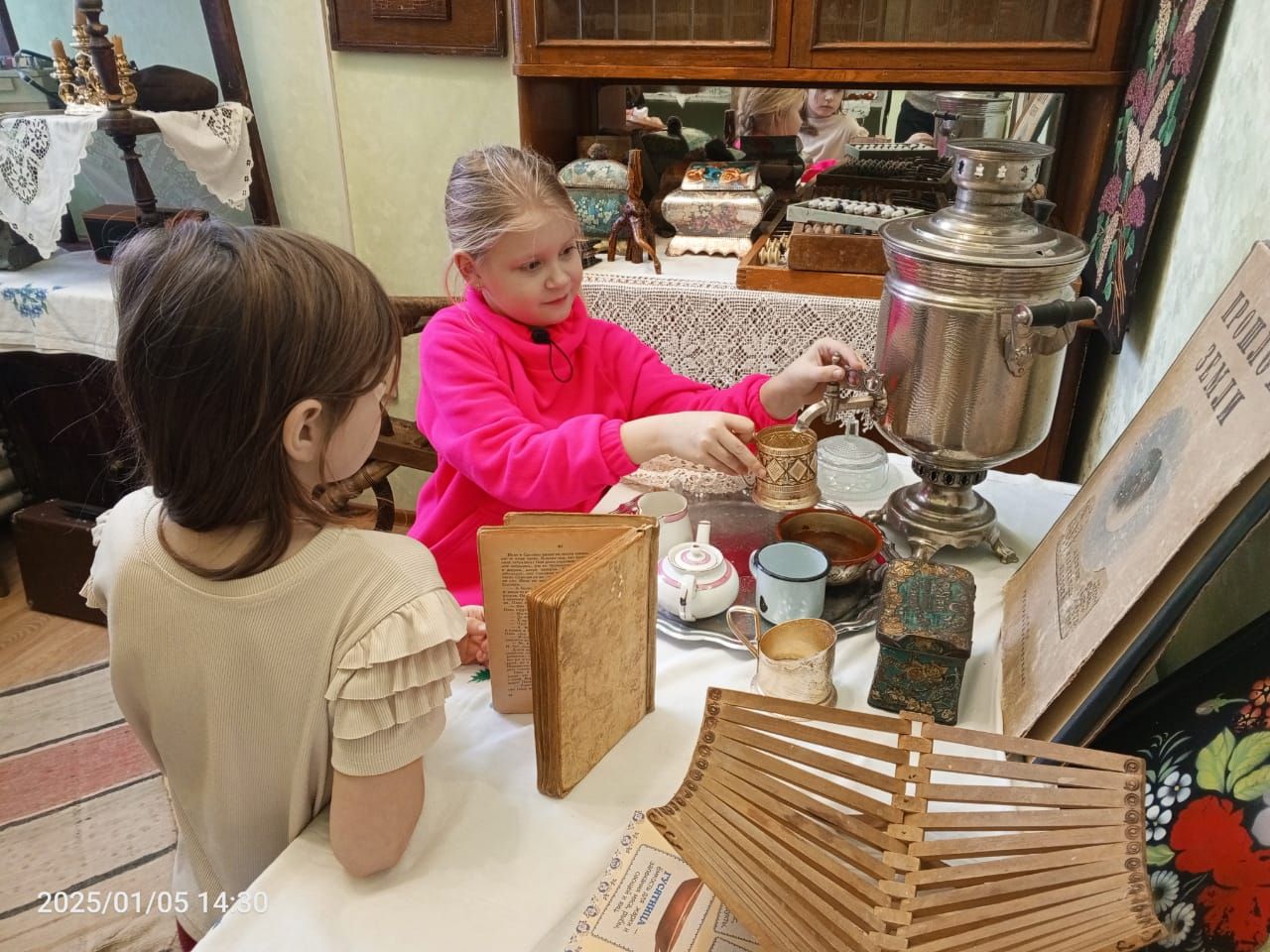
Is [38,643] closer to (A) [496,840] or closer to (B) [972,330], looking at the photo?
(A) [496,840]

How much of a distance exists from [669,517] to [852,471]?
0.35 m

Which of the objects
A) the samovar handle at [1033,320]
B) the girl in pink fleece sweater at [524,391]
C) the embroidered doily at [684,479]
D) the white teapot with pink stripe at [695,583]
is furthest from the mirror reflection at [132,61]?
the samovar handle at [1033,320]

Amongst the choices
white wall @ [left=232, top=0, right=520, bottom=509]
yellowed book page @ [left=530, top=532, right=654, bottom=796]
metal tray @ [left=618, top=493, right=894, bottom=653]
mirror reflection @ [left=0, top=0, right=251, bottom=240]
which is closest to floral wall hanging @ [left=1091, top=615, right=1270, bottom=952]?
metal tray @ [left=618, top=493, right=894, bottom=653]

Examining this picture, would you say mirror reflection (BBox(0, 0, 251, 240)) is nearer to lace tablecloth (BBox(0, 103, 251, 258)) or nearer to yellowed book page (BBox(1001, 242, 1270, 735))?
lace tablecloth (BBox(0, 103, 251, 258))

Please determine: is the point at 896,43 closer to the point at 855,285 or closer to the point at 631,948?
the point at 855,285

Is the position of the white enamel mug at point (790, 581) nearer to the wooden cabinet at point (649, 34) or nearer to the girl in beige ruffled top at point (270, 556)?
the girl in beige ruffled top at point (270, 556)

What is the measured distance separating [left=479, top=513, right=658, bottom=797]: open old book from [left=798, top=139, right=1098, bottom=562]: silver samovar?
1.10 ft

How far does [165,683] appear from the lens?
67cm

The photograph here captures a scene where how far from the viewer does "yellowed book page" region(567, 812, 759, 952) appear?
589mm

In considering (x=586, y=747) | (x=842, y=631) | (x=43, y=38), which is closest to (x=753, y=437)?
(x=842, y=631)

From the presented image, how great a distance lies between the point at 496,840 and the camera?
2.20 ft

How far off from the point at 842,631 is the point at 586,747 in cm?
33

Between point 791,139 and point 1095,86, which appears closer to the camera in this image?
point 1095,86
